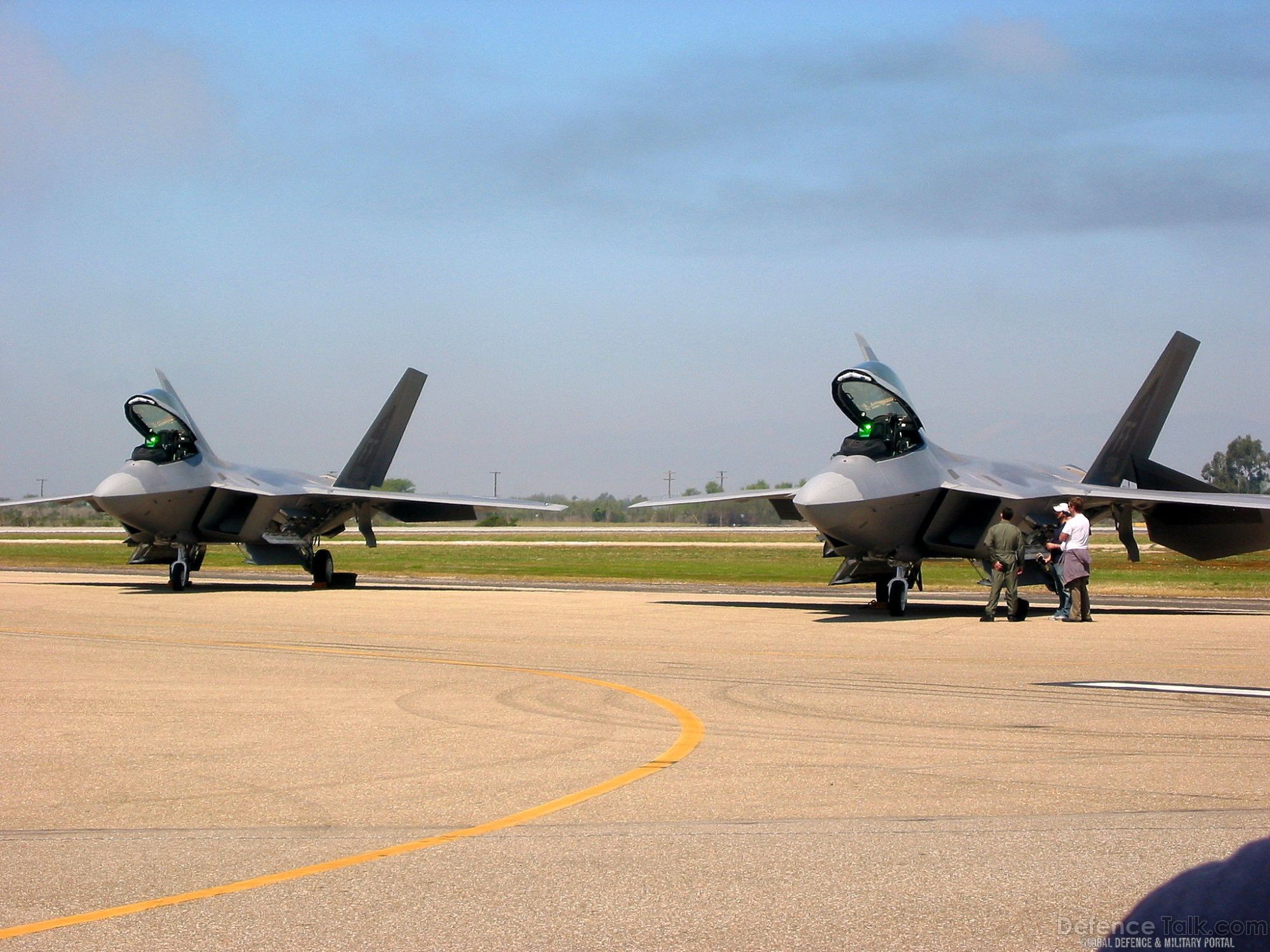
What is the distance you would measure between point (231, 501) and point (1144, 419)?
2065 centimetres

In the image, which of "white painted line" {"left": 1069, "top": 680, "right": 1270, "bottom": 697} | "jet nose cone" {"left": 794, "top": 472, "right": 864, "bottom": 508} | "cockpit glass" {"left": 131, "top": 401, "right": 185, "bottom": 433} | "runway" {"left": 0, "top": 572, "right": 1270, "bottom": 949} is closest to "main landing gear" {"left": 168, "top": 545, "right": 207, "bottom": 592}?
"cockpit glass" {"left": 131, "top": 401, "right": 185, "bottom": 433}

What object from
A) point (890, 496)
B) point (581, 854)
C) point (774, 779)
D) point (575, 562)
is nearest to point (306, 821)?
point (581, 854)

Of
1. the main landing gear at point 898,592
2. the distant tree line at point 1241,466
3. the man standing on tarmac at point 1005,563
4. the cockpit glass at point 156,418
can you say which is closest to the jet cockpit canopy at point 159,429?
the cockpit glass at point 156,418

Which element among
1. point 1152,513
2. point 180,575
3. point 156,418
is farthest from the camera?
point 156,418

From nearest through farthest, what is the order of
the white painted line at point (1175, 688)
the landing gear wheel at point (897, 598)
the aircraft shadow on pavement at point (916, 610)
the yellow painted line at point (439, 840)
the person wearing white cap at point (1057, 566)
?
1. the yellow painted line at point (439, 840)
2. the white painted line at point (1175, 688)
3. the person wearing white cap at point (1057, 566)
4. the landing gear wheel at point (897, 598)
5. the aircraft shadow on pavement at point (916, 610)

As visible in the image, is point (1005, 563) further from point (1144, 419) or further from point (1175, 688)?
point (1175, 688)

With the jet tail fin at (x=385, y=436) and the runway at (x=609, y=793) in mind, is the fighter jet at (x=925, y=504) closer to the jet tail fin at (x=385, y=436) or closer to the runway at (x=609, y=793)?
the runway at (x=609, y=793)

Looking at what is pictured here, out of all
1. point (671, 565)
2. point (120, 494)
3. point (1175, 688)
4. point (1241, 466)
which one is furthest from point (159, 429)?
point (1241, 466)

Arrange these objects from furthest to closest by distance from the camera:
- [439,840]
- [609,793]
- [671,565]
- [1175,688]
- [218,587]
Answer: [671,565] → [218,587] → [1175,688] → [609,793] → [439,840]

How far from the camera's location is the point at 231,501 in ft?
96.1

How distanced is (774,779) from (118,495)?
23203 mm

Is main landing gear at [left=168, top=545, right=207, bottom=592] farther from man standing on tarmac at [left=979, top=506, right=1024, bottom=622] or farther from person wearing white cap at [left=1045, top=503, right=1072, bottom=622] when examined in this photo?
person wearing white cap at [left=1045, top=503, right=1072, bottom=622]

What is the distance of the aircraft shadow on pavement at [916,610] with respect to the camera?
21453 mm

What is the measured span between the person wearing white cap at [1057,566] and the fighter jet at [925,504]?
0.18m
